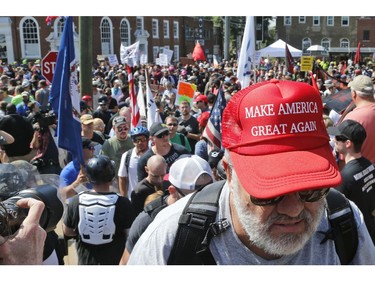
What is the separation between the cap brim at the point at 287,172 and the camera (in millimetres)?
1289

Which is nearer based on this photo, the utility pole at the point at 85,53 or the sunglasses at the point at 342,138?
the sunglasses at the point at 342,138

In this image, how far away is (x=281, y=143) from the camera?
4.42 ft

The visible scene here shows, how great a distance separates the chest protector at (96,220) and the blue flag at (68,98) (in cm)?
143

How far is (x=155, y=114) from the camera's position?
6.97 m

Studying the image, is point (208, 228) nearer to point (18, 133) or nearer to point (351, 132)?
point (351, 132)

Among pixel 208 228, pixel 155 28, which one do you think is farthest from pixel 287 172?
pixel 155 28

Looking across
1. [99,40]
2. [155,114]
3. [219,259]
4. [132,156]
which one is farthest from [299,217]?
[99,40]

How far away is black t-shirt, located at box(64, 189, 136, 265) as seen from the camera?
11.1ft

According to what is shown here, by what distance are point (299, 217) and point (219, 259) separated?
0.30m

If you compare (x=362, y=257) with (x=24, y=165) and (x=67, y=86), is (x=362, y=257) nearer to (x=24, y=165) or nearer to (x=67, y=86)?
(x=24, y=165)

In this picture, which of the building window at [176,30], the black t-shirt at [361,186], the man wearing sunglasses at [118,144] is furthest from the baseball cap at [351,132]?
the building window at [176,30]

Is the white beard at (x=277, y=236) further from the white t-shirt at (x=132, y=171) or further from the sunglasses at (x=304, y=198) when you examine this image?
the white t-shirt at (x=132, y=171)

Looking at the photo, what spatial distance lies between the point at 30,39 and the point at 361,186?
40.2m

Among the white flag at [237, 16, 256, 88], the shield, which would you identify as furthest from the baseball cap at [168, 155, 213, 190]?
the white flag at [237, 16, 256, 88]
